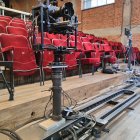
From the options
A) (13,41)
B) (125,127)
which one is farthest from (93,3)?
(125,127)

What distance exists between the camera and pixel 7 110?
135 cm

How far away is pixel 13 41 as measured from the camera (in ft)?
7.18

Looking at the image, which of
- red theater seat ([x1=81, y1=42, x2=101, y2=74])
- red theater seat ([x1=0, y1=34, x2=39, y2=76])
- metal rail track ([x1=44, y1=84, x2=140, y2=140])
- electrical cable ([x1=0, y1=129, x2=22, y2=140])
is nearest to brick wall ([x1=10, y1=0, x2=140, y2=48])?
red theater seat ([x1=81, y1=42, x2=101, y2=74])

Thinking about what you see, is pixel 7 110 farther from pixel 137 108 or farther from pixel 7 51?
pixel 137 108

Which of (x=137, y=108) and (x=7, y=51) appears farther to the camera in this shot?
(x=137, y=108)

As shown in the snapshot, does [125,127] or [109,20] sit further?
[109,20]

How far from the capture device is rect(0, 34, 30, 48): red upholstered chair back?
2.08 m

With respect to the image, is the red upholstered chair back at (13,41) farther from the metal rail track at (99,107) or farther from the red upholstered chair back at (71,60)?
the metal rail track at (99,107)

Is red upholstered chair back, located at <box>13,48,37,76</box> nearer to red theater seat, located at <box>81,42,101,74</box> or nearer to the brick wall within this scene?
red theater seat, located at <box>81,42,101,74</box>

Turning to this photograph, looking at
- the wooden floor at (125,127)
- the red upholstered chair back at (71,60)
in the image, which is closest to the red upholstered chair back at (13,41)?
the red upholstered chair back at (71,60)

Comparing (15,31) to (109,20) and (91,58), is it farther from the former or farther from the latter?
(109,20)

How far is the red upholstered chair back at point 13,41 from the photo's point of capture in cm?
208

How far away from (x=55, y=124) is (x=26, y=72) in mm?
973

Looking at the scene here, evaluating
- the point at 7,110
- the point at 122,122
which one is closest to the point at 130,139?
the point at 122,122
